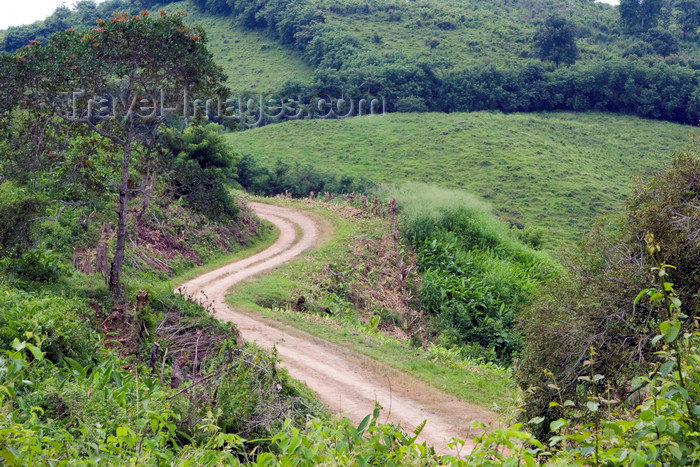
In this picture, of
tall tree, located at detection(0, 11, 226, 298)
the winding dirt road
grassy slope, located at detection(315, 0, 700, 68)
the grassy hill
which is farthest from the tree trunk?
the grassy hill

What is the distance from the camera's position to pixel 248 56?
7394 cm

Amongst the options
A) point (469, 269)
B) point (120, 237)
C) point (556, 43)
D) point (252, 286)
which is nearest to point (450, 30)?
point (556, 43)

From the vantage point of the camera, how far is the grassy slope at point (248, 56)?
222 ft

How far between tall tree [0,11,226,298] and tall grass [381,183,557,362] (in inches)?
421

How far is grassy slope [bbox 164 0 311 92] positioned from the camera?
67.8 metres

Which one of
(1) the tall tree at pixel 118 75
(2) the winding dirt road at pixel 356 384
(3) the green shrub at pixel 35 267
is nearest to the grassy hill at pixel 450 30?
(2) the winding dirt road at pixel 356 384

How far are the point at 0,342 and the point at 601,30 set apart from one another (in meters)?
103

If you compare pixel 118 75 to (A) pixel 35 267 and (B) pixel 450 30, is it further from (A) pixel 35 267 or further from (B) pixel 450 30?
(B) pixel 450 30

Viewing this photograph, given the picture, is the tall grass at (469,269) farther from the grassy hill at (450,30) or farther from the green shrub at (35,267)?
the grassy hill at (450,30)

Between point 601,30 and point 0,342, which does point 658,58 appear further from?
point 0,342

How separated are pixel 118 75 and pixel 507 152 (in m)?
47.2

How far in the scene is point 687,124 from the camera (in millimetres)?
68812

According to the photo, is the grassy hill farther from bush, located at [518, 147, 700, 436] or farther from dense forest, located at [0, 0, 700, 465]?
bush, located at [518, 147, 700, 436]

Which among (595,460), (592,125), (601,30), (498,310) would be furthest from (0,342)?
(601,30)
